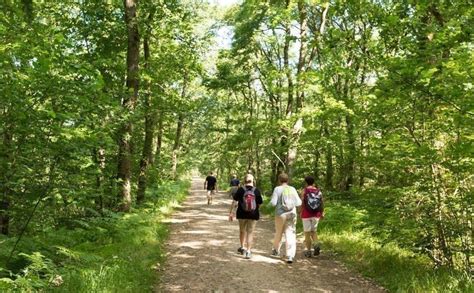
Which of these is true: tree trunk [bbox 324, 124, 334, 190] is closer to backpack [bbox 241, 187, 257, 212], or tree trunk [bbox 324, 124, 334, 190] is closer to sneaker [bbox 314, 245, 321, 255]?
sneaker [bbox 314, 245, 321, 255]

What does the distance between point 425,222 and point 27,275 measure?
6583 mm

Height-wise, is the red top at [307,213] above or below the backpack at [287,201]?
below

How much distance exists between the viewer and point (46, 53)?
6.87 m

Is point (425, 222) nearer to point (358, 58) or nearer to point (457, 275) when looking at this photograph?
point (457, 275)

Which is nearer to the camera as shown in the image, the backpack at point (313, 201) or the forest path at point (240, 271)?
the forest path at point (240, 271)

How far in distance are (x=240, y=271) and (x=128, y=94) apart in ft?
19.9

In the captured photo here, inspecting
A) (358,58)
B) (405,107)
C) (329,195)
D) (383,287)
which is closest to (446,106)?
(405,107)

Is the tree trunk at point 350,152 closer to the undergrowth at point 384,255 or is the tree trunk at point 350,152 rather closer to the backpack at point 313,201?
the undergrowth at point 384,255

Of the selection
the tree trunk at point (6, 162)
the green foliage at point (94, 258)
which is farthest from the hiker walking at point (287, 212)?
the tree trunk at point (6, 162)

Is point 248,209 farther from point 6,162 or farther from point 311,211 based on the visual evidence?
point 6,162

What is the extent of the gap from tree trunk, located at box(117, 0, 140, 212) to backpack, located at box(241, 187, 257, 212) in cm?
429

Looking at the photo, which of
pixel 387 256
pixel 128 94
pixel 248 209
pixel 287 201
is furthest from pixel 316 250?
pixel 128 94

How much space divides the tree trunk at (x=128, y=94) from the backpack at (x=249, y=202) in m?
4.29

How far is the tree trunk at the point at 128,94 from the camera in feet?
39.9
